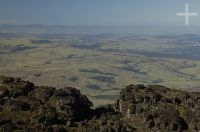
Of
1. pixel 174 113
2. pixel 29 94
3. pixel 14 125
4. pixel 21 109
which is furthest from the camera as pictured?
pixel 29 94

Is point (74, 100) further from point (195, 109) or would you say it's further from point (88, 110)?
point (195, 109)

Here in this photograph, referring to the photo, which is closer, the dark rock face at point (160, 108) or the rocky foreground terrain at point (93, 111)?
the rocky foreground terrain at point (93, 111)

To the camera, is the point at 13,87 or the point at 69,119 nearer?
the point at 69,119

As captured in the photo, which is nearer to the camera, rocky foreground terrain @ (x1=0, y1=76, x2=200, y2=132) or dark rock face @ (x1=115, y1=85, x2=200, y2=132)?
rocky foreground terrain @ (x1=0, y1=76, x2=200, y2=132)

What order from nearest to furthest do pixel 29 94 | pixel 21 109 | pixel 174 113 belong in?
pixel 174 113 → pixel 21 109 → pixel 29 94

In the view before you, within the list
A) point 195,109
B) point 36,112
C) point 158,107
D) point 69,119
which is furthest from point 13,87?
point 195,109
